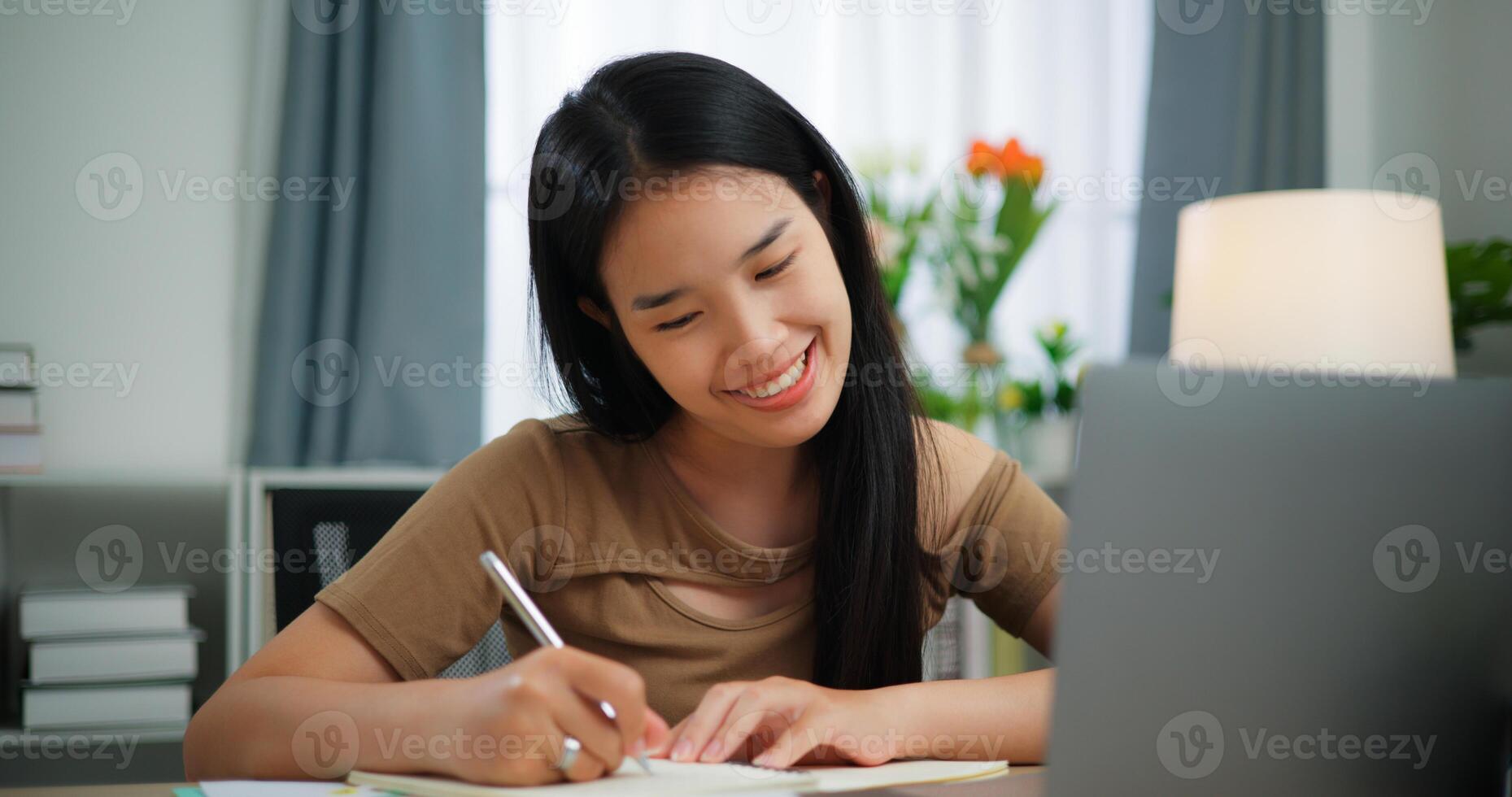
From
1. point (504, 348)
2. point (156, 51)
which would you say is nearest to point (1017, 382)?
point (504, 348)

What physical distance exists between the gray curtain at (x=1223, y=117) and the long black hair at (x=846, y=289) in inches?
73.2

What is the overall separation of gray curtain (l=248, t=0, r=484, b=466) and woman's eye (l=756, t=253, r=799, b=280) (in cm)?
159

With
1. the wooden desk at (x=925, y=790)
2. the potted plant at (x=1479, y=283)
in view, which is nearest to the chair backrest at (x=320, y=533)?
the wooden desk at (x=925, y=790)

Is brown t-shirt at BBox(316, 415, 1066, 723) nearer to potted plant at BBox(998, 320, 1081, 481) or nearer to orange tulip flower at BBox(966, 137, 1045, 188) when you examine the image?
potted plant at BBox(998, 320, 1081, 481)

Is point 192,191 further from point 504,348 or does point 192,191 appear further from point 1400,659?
point 1400,659

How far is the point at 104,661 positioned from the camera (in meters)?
1.90

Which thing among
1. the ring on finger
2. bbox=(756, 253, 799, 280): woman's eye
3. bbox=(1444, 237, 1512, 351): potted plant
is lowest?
the ring on finger

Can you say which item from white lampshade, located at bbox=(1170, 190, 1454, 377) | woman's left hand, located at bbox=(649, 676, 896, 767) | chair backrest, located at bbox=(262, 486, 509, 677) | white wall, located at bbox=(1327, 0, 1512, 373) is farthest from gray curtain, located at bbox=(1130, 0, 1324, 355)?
woman's left hand, located at bbox=(649, 676, 896, 767)

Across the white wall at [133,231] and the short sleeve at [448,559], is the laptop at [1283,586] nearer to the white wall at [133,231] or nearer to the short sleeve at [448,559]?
the short sleeve at [448,559]

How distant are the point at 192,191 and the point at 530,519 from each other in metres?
1.71

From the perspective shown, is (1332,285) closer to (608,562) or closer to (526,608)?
(608,562)

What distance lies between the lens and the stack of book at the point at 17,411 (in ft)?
6.36

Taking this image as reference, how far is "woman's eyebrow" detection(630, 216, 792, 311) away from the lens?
2.99ft

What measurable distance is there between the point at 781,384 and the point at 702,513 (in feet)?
0.58
